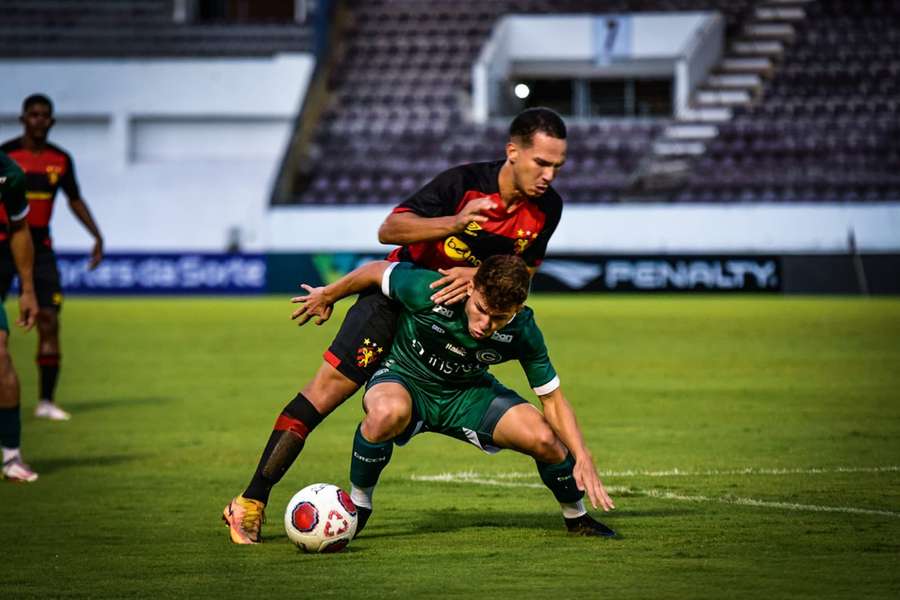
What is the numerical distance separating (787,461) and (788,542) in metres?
2.90

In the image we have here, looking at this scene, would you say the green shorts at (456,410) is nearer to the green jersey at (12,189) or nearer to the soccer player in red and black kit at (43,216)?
the green jersey at (12,189)

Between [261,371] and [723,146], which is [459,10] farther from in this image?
[261,371]

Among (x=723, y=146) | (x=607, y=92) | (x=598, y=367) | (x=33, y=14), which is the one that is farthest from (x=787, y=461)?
(x=33, y=14)

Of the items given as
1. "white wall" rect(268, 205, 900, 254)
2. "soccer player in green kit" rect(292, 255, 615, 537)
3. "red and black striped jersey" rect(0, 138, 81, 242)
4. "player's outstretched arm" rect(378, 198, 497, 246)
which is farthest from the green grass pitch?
"white wall" rect(268, 205, 900, 254)

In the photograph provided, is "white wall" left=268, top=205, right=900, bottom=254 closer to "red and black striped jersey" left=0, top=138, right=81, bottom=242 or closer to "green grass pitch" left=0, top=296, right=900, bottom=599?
"green grass pitch" left=0, top=296, right=900, bottom=599

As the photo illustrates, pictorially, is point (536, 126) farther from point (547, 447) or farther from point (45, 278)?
point (45, 278)

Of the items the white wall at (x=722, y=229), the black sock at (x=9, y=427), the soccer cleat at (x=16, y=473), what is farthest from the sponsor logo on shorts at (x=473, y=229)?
the white wall at (x=722, y=229)

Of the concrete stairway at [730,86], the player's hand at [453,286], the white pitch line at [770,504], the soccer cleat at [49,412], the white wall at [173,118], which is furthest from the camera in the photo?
the white wall at [173,118]

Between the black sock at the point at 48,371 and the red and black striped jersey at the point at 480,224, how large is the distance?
6.03 m

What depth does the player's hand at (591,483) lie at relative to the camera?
648 centimetres

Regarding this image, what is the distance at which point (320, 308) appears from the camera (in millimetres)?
6984

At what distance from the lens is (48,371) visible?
12664 mm

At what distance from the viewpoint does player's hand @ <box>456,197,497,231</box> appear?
6.52 m

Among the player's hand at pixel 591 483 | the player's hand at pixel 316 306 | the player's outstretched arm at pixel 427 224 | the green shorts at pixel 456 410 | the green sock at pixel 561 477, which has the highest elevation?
the player's outstretched arm at pixel 427 224
